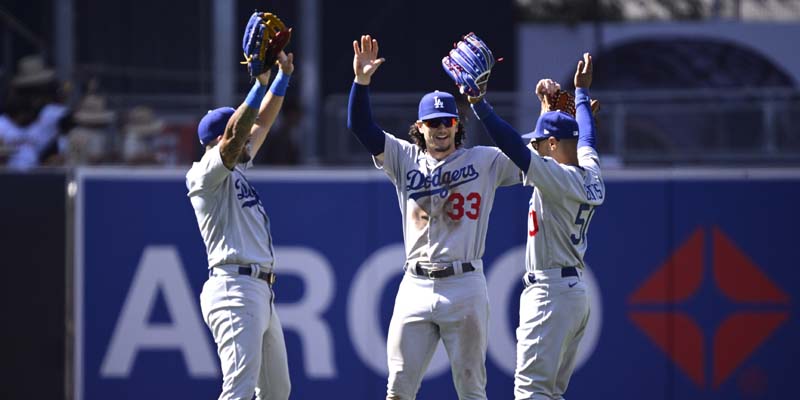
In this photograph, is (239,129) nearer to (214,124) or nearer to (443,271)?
(214,124)

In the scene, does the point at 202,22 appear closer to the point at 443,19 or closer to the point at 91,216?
the point at 443,19

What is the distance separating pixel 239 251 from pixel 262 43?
116 centimetres

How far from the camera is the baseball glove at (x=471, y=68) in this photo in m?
6.96

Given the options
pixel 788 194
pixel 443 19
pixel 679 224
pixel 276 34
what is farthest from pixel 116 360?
pixel 443 19

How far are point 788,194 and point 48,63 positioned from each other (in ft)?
25.4

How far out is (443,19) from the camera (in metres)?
16.0

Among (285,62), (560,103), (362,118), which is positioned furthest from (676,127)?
(285,62)

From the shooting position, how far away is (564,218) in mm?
7410

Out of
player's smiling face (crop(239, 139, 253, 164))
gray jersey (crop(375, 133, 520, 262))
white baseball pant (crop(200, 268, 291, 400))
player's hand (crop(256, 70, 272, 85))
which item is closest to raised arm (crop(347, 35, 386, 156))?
gray jersey (crop(375, 133, 520, 262))

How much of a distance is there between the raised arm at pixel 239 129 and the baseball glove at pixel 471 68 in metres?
1.07

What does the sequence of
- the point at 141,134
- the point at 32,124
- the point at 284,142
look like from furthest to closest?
the point at 141,134
the point at 284,142
the point at 32,124

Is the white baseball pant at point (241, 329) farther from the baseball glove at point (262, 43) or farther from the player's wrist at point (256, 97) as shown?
the baseball glove at point (262, 43)

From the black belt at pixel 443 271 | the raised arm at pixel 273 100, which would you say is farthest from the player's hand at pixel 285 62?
the black belt at pixel 443 271

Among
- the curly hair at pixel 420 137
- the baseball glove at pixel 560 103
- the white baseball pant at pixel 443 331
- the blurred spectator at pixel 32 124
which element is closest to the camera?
the white baseball pant at pixel 443 331
